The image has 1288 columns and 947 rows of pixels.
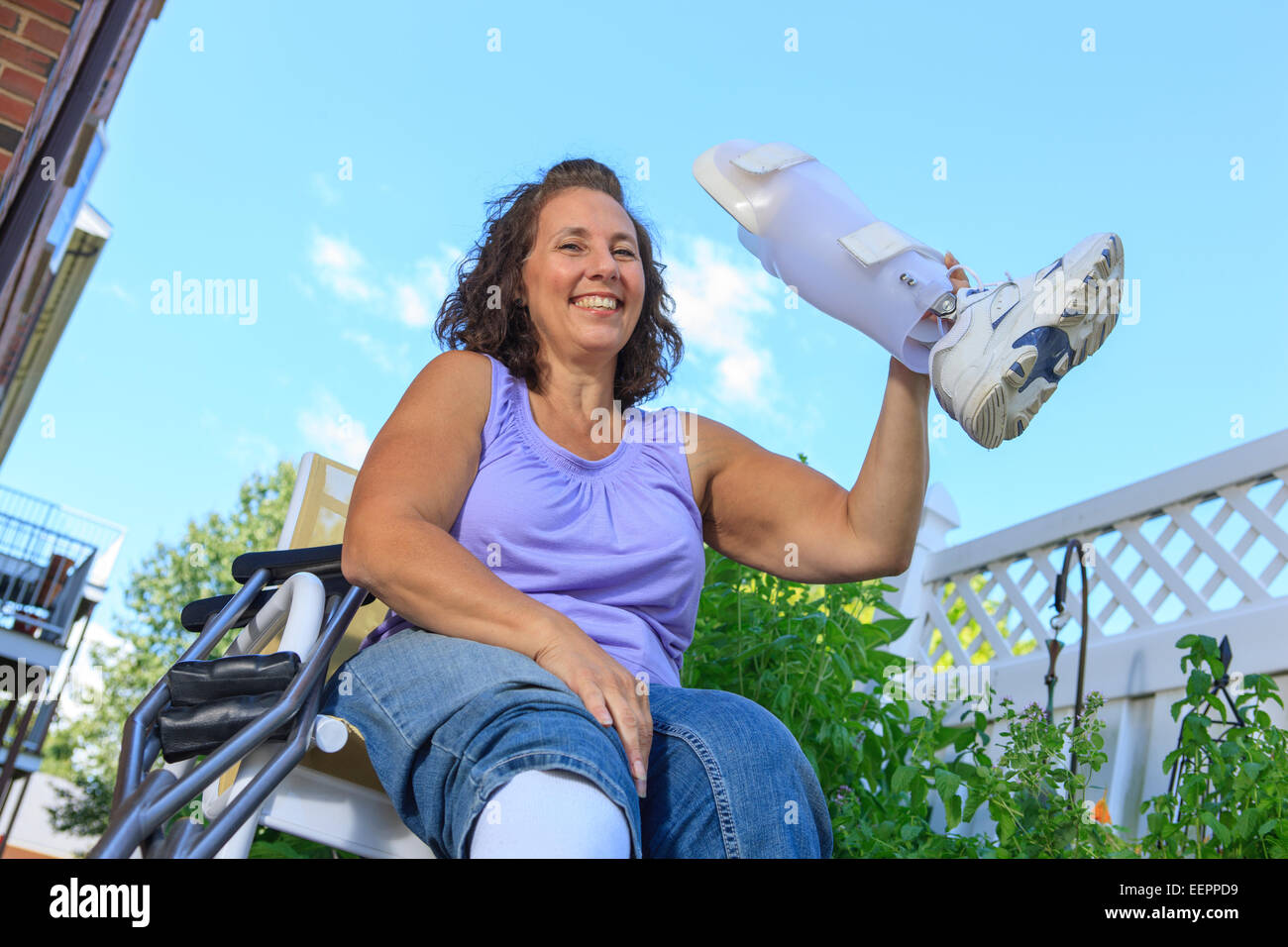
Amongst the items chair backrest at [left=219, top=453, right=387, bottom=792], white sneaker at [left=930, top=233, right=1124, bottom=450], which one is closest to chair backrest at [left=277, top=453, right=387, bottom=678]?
chair backrest at [left=219, top=453, right=387, bottom=792]

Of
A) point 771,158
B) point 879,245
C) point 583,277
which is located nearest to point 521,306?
point 583,277

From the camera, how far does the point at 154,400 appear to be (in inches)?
929

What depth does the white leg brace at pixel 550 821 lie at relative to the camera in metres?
0.77

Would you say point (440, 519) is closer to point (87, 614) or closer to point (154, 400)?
point (87, 614)

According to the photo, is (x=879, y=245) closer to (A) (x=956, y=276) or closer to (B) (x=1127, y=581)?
(A) (x=956, y=276)

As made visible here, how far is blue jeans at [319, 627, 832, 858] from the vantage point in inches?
33.3

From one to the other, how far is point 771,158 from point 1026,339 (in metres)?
0.41

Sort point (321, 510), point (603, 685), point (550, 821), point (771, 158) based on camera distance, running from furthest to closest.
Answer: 1. point (321, 510)
2. point (771, 158)
3. point (603, 685)
4. point (550, 821)

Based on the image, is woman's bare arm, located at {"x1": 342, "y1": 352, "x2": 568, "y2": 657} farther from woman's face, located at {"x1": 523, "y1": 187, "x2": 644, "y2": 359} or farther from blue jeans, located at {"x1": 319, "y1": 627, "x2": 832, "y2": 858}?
woman's face, located at {"x1": 523, "y1": 187, "x2": 644, "y2": 359}

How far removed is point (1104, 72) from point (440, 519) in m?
7.23

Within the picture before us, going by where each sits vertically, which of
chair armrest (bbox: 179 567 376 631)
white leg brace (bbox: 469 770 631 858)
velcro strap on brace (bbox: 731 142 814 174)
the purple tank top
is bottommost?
white leg brace (bbox: 469 770 631 858)

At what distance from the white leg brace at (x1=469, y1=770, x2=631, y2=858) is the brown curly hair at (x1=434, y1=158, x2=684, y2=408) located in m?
0.66

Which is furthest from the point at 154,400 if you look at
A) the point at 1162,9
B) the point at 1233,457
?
the point at 1233,457

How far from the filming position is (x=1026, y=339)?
104 centimetres
